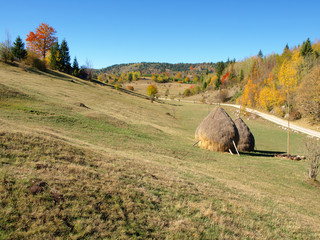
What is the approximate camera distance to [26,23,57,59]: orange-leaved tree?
70.2 meters

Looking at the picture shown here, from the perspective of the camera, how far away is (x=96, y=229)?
15.7 ft

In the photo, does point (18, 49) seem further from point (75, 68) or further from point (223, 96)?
point (223, 96)

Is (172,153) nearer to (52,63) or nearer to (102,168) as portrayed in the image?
(102,168)

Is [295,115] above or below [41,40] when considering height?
below

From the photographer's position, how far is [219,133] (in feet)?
65.2

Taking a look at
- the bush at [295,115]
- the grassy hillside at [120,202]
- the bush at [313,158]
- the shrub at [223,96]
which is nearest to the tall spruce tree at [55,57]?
the shrub at [223,96]

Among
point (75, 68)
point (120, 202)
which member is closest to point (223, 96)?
point (75, 68)

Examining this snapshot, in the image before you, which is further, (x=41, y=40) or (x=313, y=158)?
(x=41, y=40)

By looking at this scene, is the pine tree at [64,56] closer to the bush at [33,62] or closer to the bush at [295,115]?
the bush at [33,62]

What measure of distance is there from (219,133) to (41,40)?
77.2 meters

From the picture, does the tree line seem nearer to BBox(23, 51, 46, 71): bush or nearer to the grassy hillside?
BBox(23, 51, 46, 71): bush

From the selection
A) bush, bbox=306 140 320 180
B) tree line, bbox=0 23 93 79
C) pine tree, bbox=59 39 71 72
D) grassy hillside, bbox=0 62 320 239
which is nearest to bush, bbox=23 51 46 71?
tree line, bbox=0 23 93 79

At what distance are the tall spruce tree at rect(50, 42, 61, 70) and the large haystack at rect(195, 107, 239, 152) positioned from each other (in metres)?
63.2

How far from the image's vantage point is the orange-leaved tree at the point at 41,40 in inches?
2766
